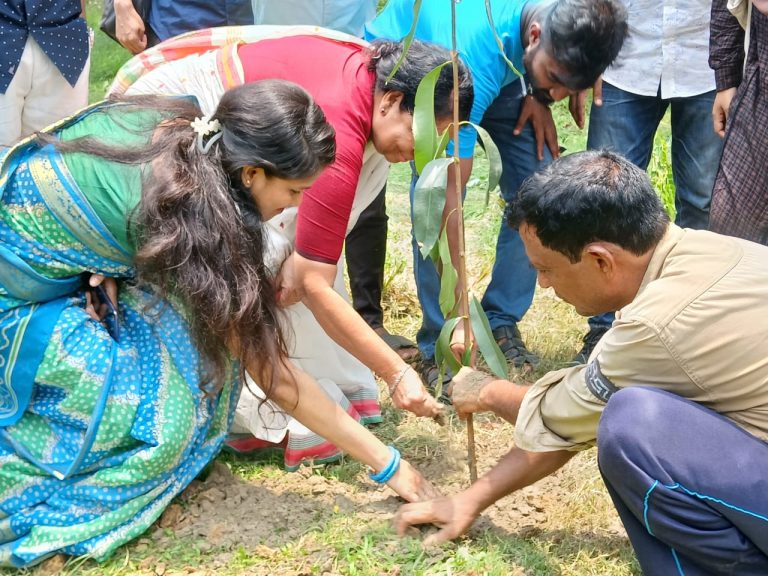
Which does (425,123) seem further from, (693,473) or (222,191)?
(693,473)

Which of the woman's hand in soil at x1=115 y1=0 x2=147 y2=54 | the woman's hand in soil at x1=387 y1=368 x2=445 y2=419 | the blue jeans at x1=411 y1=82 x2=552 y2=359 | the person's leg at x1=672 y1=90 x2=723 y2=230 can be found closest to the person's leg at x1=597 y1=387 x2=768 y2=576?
the woman's hand in soil at x1=387 y1=368 x2=445 y2=419

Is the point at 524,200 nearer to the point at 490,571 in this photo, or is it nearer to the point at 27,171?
the point at 490,571

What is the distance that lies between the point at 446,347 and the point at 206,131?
802mm

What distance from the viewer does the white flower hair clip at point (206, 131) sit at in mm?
2262

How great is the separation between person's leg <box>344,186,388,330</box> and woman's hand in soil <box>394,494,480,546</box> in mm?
1348

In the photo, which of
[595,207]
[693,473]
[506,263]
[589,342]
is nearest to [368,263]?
[506,263]

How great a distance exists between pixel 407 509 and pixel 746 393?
923mm

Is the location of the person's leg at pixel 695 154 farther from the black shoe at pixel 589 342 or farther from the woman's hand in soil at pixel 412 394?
the woman's hand in soil at pixel 412 394

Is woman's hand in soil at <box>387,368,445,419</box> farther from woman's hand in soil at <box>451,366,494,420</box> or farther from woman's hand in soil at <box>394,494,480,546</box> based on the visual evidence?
woman's hand in soil at <box>394,494,480,546</box>

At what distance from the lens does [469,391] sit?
8.20 feet

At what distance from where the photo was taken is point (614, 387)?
2.15m

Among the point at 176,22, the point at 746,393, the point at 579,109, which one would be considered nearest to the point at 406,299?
the point at 579,109

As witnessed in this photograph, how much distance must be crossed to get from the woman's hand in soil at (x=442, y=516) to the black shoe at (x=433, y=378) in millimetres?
801

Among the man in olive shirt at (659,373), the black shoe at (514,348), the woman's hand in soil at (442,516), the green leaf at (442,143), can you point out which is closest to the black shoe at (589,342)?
the black shoe at (514,348)
